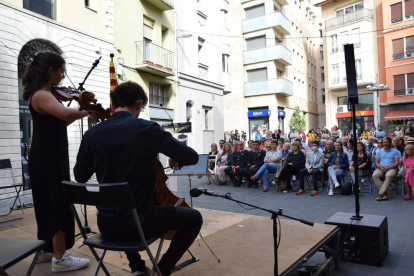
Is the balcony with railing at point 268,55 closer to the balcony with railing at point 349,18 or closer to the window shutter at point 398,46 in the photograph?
the balcony with railing at point 349,18

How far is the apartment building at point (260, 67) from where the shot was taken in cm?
2881

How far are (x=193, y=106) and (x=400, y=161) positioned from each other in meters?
11.8

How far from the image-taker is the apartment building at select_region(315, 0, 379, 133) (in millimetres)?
31266

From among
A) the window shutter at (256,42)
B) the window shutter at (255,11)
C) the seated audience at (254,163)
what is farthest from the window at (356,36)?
the seated audience at (254,163)

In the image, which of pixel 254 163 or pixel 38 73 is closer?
pixel 38 73

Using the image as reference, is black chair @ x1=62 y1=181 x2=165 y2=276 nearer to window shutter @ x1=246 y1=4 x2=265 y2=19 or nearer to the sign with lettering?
the sign with lettering

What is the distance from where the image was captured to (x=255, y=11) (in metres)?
29.9

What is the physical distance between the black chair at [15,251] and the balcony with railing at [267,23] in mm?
29149

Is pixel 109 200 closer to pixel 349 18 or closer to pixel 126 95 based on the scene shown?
pixel 126 95

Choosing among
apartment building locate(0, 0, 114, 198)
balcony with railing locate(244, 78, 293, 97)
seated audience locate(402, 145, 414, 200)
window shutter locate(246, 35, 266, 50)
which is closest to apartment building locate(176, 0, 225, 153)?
apartment building locate(0, 0, 114, 198)

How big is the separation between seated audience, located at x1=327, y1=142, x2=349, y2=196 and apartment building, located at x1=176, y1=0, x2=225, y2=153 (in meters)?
9.81

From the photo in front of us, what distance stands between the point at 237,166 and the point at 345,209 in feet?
14.3

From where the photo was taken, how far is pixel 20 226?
15.1 feet

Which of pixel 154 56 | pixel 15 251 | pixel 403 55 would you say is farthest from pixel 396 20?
pixel 15 251
